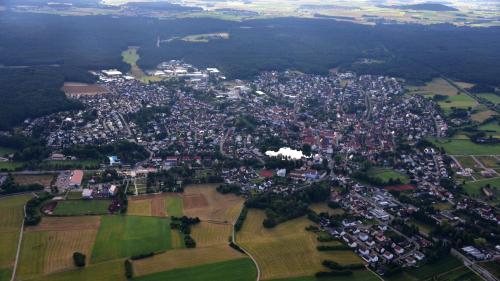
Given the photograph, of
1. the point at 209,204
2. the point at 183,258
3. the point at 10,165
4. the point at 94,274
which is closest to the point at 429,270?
the point at 183,258

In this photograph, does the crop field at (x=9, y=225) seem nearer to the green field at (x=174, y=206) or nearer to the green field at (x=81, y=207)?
the green field at (x=81, y=207)

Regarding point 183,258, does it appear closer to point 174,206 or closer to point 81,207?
point 174,206

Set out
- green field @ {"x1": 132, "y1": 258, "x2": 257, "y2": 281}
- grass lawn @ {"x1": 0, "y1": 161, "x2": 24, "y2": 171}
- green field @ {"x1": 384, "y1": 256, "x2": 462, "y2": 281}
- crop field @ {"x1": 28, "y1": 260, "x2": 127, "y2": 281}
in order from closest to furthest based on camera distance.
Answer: crop field @ {"x1": 28, "y1": 260, "x2": 127, "y2": 281} < green field @ {"x1": 132, "y1": 258, "x2": 257, "y2": 281} < green field @ {"x1": 384, "y1": 256, "x2": 462, "y2": 281} < grass lawn @ {"x1": 0, "y1": 161, "x2": 24, "y2": 171}

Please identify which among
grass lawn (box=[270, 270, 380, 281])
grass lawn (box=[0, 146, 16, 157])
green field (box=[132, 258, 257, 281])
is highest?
grass lawn (box=[0, 146, 16, 157])

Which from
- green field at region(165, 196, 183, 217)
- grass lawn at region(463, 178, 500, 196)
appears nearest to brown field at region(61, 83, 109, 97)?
green field at region(165, 196, 183, 217)

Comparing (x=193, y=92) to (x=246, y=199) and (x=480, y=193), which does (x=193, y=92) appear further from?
(x=480, y=193)

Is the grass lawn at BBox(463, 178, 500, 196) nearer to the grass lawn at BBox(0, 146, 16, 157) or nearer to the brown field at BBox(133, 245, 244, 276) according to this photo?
the brown field at BBox(133, 245, 244, 276)

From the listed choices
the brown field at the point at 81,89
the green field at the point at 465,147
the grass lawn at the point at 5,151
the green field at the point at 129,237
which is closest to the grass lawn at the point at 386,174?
the green field at the point at 465,147
